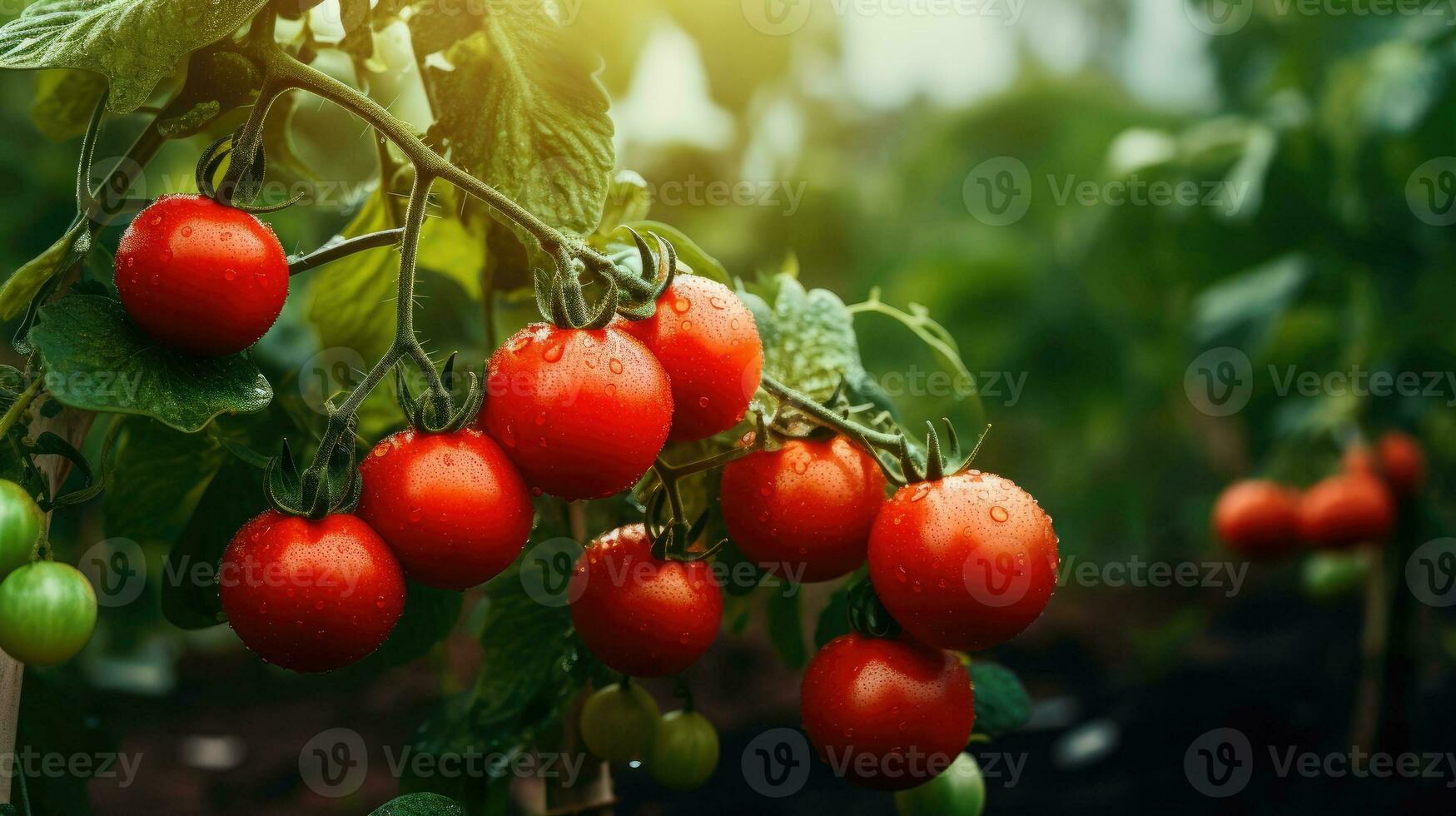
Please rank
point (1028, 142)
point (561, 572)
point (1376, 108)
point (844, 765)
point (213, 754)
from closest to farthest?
1. point (844, 765)
2. point (561, 572)
3. point (1376, 108)
4. point (213, 754)
5. point (1028, 142)

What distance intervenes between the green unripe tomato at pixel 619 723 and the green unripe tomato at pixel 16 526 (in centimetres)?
34

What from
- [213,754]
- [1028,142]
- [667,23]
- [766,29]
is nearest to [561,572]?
[667,23]

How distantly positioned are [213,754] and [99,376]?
2275 mm

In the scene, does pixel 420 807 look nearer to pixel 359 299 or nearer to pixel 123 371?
pixel 123 371

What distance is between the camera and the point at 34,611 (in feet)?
1.58

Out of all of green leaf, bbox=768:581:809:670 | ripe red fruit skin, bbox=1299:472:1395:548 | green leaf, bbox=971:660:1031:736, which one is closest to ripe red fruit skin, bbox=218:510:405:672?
green leaf, bbox=768:581:809:670

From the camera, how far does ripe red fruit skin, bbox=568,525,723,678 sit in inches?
22.5

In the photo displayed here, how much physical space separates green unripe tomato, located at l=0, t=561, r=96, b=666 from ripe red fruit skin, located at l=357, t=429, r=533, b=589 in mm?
138

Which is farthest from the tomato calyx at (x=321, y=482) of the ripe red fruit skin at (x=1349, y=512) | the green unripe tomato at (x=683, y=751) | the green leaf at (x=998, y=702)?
the ripe red fruit skin at (x=1349, y=512)

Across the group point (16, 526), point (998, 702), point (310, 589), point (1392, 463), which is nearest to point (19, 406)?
point (16, 526)

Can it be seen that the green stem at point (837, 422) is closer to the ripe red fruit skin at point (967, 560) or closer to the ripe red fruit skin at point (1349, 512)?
the ripe red fruit skin at point (967, 560)

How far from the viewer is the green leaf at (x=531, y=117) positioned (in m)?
0.54

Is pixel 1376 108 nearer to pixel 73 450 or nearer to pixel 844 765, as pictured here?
pixel 844 765

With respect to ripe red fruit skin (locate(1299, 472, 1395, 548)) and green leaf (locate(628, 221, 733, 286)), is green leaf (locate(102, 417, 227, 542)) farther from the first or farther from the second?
ripe red fruit skin (locate(1299, 472, 1395, 548))
